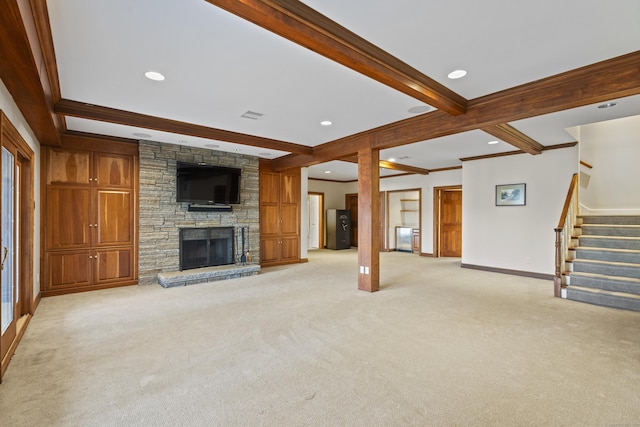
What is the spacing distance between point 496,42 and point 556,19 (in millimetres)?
384

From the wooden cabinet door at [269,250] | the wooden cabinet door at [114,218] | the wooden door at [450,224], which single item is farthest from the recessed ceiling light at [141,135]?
the wooden door at [450,224]

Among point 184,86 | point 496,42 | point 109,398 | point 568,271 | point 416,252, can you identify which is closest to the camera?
point 109,398

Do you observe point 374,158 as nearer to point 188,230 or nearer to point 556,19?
point 556,19

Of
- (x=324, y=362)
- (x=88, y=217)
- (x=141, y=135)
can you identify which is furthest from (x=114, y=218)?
(x=324, y=362)

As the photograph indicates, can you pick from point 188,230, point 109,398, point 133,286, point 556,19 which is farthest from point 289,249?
point 556,19

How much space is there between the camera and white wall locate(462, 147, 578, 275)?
19.7ft

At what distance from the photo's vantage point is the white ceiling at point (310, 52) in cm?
210

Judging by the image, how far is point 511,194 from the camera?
6582 millimetres

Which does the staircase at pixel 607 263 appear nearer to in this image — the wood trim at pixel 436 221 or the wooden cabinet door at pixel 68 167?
the wood trim at pixel 436 221

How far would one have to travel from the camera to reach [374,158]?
508 cm

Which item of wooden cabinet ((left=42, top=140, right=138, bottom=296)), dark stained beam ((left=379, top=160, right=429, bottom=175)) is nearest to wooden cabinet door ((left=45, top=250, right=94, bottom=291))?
wooden cabinet ((left=42, top=140, right=138, bottom=296))

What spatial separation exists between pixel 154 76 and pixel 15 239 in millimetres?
2505

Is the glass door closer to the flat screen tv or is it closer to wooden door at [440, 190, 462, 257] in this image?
the flat screen tv

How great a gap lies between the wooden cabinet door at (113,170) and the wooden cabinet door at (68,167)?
0.44ft
